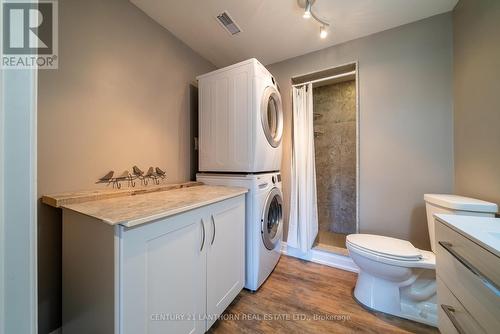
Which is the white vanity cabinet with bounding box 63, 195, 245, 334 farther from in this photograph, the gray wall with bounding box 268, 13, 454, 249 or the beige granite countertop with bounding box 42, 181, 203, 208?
the gray wall with bounding box 268, 13, 454, 249

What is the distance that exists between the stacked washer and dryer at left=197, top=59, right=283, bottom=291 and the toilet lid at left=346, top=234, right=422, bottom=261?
28.9 inches

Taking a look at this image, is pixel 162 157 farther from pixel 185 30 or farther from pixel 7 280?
pixel 7 280

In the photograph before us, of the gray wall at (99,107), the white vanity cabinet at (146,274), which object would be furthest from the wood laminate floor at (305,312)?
the gray wall at (99,107)

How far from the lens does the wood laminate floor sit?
124 cm

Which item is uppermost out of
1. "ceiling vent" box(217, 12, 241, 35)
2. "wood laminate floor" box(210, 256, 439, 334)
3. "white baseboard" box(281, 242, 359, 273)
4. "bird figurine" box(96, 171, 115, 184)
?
"ceiling vent" box(217, 12, 241, 35)

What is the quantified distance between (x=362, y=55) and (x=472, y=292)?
2035mm

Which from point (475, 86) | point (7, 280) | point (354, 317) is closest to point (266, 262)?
point (354, 317)

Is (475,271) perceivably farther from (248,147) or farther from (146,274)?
(248,147)

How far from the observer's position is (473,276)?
2.21ft

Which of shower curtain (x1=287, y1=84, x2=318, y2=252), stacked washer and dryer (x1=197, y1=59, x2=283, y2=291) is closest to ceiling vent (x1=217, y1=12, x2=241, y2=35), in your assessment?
stacked washer and dryer (x1=197, y1=59, x2=283, y2=291)

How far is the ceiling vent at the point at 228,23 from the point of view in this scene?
1608 millimetres

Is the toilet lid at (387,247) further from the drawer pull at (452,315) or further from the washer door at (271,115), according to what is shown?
the washer door at (271,115)

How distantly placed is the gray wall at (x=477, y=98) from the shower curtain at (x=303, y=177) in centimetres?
115

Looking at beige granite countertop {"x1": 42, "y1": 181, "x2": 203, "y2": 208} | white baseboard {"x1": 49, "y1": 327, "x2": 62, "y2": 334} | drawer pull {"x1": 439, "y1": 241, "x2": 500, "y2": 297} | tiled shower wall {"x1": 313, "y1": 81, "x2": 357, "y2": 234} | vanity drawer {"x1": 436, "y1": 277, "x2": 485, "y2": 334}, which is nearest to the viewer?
drawer pull {"x1": 439, "y1": 241, "x2": 500, "y2": 297}
